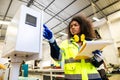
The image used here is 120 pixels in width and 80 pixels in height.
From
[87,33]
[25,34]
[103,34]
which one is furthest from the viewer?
[103,34]

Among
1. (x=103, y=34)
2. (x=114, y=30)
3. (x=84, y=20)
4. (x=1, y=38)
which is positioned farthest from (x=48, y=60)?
(x=84, y=20)

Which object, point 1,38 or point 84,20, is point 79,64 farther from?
point 1,38

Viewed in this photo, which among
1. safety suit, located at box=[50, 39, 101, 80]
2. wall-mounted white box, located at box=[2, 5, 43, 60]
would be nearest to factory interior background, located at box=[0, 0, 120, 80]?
safety suit, located at box=[50, 39, 101, 80]

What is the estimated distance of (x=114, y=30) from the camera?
240 inches

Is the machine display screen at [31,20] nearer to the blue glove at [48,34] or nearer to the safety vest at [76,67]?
the blue glove at [48,34]

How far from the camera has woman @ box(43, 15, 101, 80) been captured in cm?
108

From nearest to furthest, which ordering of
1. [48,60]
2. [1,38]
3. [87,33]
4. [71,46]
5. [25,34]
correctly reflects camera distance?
1. [25,34]
2. [71,46]
3. [87,33]
4. [1,38]
5. [48,60]

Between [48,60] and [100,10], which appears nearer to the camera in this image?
[100,10]

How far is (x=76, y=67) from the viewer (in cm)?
110

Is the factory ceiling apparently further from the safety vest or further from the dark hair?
the safety vest

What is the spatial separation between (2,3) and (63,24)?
357 cm

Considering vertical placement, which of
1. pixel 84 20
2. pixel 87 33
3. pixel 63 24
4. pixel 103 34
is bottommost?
pixel 87 33

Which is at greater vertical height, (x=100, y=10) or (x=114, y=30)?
(x=100, y=10)

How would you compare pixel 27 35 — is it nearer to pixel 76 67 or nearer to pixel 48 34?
pixel 48 34
